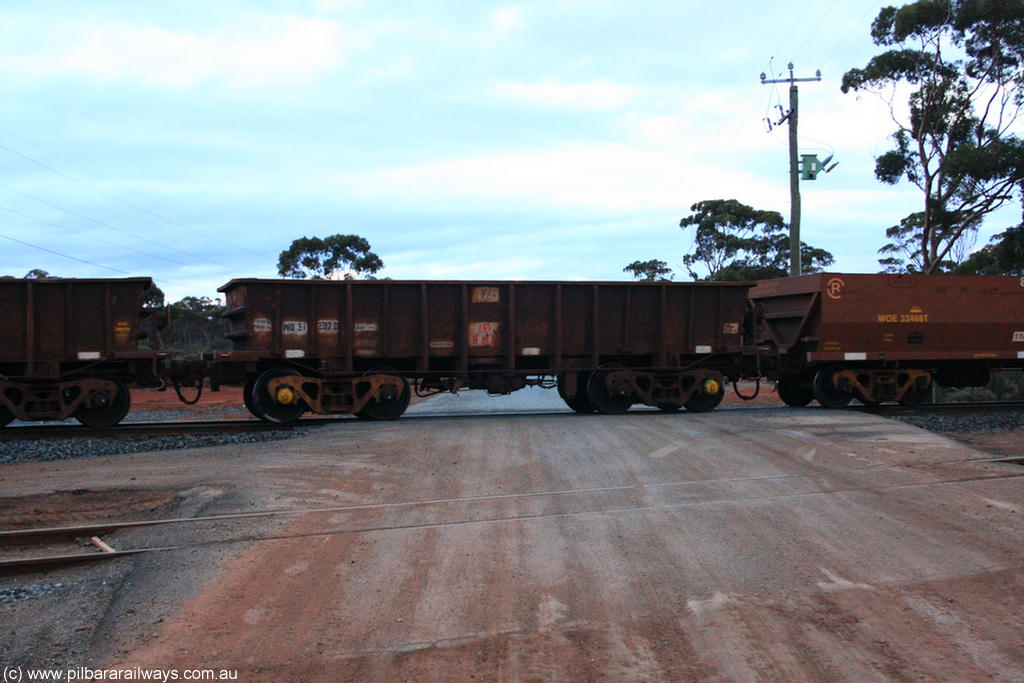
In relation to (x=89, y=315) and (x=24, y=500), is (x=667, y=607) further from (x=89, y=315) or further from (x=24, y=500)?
(x=89, y=315)

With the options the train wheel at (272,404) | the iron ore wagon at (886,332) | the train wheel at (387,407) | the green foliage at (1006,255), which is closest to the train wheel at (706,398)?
the iron ore wagon at (886,332)

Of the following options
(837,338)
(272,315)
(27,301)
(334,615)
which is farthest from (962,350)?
(27,301)

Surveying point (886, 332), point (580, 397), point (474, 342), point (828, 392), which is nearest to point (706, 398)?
point (580, 397)

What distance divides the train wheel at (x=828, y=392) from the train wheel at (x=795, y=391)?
77 cm

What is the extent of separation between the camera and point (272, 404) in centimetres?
1353

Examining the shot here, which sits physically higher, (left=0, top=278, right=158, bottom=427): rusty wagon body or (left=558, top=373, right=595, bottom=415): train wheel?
(left=0, top=278, right=158, bottom=427): rusty wagon body

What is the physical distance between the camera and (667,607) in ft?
16.4

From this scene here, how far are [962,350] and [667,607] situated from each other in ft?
47.3

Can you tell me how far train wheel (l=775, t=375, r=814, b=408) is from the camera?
671 inches

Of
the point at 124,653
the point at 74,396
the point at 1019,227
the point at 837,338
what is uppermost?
the point at 1019,227

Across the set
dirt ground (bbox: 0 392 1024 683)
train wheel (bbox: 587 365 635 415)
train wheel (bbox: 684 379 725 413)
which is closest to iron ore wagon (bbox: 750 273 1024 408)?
train wheel (bbox: 684 379 725 413)

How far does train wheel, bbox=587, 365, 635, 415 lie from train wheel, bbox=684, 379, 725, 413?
52.3 inches

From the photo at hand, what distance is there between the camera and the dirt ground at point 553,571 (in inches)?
171

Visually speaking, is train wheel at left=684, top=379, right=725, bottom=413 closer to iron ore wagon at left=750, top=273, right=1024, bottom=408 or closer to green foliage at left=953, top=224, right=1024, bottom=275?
iron ore wagon at left=750, top=273, right=1024, bottom=408
